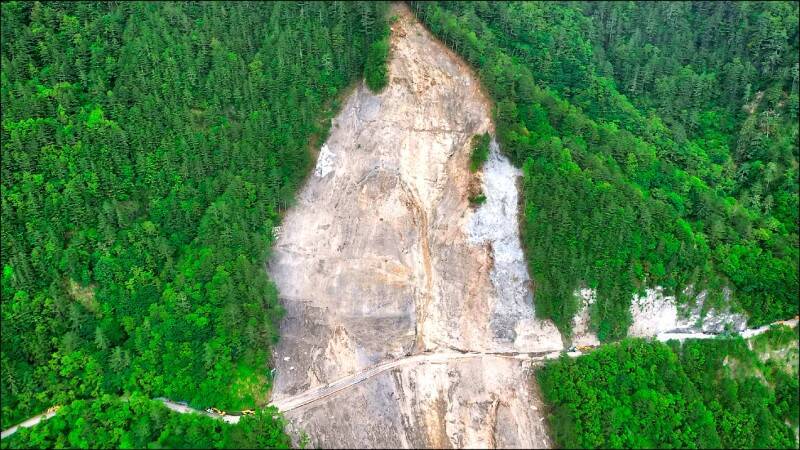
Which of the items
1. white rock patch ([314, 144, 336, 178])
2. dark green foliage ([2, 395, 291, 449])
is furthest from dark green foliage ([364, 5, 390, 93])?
dark green foliage ([2, 395, 291, 449])

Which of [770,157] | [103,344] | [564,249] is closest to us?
[103,344]

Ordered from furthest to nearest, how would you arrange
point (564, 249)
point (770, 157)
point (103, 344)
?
point (770, 157)
point (564, 249)
point (103, 344)

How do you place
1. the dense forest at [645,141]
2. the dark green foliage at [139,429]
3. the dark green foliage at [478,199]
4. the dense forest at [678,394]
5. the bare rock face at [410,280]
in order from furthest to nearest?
the dark green foliage at [478,199] < the dense forest at [645,141] < the bare rock face at [410,280] < the dense forest at [678,394] < the dark green foliage at [139,429]

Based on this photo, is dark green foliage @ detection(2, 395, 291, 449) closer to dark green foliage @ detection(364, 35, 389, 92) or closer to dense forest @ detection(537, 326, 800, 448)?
dense forest @ detection(537, 326, 800, 448)

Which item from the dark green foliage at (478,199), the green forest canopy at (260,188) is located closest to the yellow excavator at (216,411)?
the green forest canopy at (260,188)

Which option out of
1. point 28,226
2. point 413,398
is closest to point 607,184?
point 413,398

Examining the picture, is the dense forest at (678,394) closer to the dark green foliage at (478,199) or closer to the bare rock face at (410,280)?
the bare rock face at (410,280)

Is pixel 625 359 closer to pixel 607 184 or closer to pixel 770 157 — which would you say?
pixel 607 184
